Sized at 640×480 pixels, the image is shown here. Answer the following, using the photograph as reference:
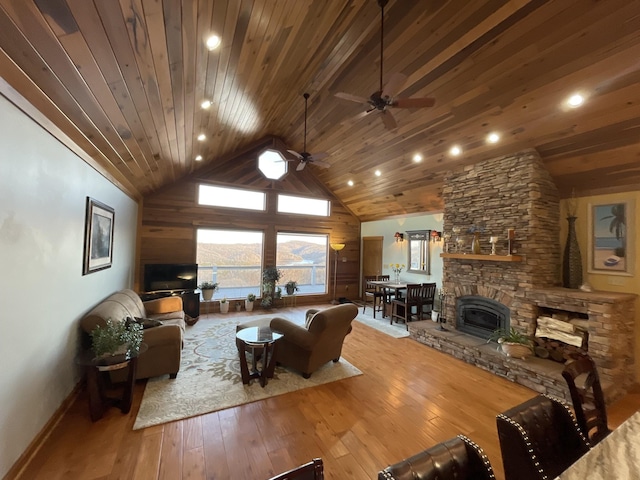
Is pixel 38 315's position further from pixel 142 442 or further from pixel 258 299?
pixel 258 299

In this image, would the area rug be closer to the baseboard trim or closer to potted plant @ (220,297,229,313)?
potted plant @ (220,297,229,313)

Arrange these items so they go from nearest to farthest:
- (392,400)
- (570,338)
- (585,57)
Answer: (585,57) < (392,400) < (570,338)

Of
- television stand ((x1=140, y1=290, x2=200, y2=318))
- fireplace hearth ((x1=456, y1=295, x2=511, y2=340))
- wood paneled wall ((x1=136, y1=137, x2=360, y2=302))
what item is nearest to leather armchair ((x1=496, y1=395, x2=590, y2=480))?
fireplace hearth ((x1=456, y1=295, x2=511, y2=340))

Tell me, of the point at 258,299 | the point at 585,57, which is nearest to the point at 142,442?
the point at 258,299

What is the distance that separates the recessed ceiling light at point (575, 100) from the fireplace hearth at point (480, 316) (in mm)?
2869

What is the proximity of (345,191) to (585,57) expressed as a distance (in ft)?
17.7

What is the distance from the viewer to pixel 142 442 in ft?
7.14

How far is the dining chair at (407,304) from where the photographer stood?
555 centimetres

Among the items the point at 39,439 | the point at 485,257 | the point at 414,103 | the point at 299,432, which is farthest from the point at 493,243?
the point at 39,439

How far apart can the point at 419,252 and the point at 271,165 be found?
4.49m

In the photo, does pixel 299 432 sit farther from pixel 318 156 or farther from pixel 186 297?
pixel 186 297

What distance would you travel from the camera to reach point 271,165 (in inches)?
278

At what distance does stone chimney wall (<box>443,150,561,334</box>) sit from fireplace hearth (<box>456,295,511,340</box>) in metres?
0.16

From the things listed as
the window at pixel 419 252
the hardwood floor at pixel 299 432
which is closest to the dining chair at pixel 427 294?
the window at pixel 419 252
